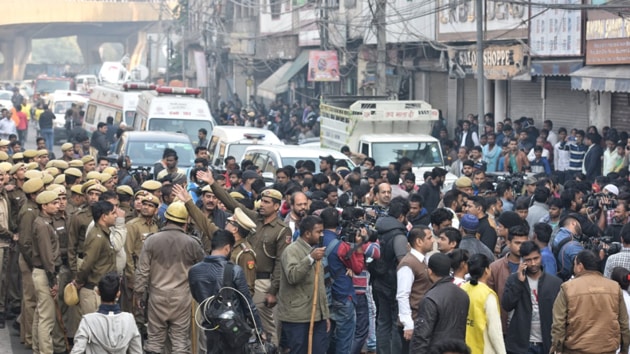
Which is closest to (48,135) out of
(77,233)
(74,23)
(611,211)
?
(77,233)

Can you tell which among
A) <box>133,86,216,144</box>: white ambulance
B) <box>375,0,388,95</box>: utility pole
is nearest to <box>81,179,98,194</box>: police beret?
<box>133,86,216,144</box>: white ambulance

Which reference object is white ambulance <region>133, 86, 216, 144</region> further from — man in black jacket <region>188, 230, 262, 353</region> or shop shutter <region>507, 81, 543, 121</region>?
man in black jacket <region>188, 230, 262, 353</region>

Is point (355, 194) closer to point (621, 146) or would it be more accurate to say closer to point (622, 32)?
point (621, 146)

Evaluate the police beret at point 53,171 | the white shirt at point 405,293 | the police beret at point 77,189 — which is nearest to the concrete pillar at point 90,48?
the police beret at point 53,171

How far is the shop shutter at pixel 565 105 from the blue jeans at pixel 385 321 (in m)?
16.3

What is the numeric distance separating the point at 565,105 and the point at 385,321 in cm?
1741

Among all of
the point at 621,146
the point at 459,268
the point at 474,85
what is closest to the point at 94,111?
the point at 474,85

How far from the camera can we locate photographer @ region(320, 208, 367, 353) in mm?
10742

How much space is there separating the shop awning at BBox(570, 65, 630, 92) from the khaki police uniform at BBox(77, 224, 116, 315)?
42.4 feet

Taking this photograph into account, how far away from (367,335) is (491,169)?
36.2ft

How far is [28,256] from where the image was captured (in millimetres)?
12438

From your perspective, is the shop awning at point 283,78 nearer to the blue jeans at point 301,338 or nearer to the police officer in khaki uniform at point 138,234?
the police officer in khaki uniform at point 138,234

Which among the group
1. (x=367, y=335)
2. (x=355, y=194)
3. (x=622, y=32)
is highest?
(x=622, y=32)

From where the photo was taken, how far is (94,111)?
35.1 metres
